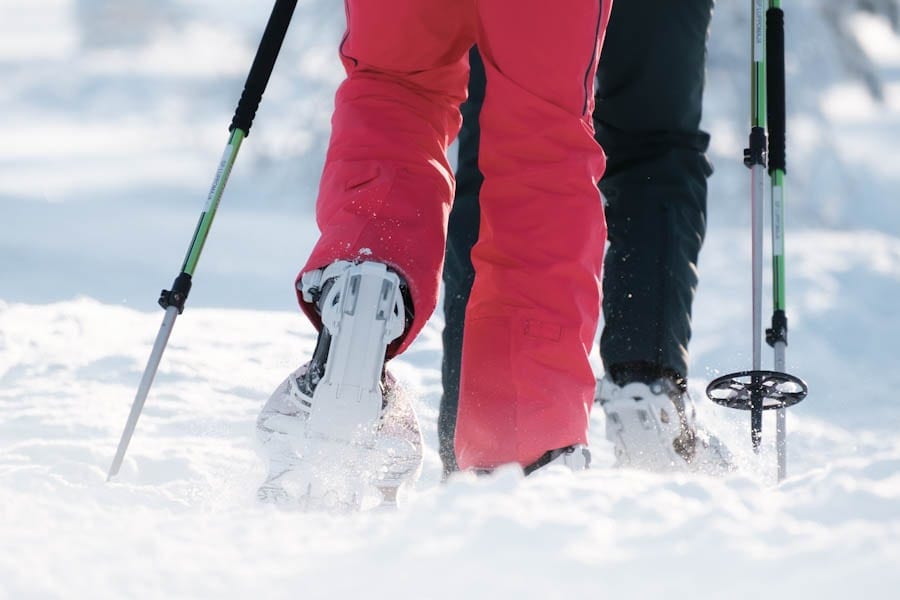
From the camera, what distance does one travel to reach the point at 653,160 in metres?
2.24

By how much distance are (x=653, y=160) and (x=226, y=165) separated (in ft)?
3.47

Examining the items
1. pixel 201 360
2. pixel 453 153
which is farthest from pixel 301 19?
pixel 201 360

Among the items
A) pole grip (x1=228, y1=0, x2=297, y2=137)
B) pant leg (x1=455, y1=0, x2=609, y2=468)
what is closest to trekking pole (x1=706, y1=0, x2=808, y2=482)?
pant leg (x1=455, y1=0, x2=609, y2=468)

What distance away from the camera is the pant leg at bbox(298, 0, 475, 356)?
5.29 ft

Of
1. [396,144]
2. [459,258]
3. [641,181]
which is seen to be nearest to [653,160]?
[641,181]

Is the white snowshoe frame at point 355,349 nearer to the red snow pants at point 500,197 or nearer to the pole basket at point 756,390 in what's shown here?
the red snow pants at point 500,197

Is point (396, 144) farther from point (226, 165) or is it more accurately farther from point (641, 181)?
point (226, 165)

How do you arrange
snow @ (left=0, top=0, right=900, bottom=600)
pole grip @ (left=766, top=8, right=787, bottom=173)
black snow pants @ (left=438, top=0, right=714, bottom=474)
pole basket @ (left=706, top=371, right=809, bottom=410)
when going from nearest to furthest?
snow @ (left=0, top=0, right=900, bottom=600) → pole basket @ (left=706, top=371, right=809, bottom=410) → black snow pants @ (left=438, top=0, right=714, bottom=474) → pole grip @ (left=766, top=8, right=787, bottom=173)

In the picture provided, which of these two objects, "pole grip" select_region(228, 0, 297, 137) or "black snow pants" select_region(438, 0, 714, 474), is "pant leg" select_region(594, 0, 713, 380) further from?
"pole grip" select_region(228, 0, 297, 137)

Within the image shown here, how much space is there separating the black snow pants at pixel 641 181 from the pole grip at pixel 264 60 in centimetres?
53

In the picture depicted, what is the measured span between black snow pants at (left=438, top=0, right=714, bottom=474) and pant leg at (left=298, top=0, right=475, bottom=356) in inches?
16.8

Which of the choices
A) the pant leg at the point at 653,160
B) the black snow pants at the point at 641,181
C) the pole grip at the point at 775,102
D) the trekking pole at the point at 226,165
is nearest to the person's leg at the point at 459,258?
the black snow pants at the point at 641,181

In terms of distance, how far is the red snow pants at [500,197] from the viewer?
1.61 meters

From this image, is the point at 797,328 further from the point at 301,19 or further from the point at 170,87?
the point at 170,87
